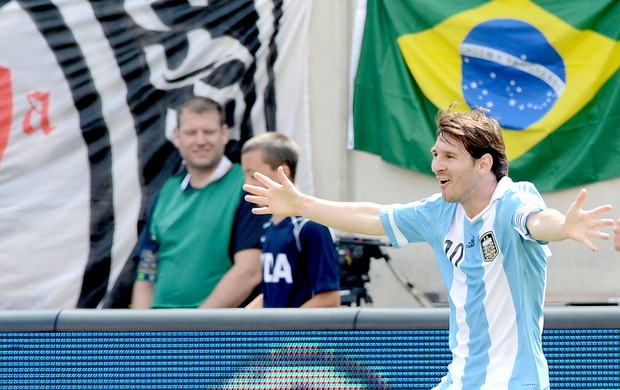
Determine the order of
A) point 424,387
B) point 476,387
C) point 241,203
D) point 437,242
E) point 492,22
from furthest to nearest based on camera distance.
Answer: point 492,22 < point 241,203 < point 424,387 < point 437,242 < point 476,387

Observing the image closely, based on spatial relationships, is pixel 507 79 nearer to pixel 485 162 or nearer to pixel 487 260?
pixel 485 162

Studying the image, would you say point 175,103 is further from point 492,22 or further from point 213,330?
point 213,330

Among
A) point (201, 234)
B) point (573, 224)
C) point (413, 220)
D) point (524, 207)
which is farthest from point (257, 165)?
point (573, 224)

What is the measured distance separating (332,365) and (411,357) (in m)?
0.34

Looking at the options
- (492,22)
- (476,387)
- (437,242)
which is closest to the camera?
(476,387)

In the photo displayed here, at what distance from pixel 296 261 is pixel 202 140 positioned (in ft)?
4.46

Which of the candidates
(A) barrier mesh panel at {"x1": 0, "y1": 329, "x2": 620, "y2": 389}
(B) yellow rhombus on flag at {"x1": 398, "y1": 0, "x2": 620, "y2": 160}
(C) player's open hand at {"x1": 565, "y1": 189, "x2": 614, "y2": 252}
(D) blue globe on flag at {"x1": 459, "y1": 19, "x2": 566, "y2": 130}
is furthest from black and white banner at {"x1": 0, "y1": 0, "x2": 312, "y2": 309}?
(C) player's open hand at {"x1": 565, "y1": 189, "x2": 614, "y2": 252}

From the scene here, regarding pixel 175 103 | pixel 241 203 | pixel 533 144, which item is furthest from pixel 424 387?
pixel 175 103

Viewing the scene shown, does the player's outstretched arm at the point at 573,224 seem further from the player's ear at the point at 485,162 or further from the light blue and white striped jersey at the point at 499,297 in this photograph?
the player's ear at the point at 485,162

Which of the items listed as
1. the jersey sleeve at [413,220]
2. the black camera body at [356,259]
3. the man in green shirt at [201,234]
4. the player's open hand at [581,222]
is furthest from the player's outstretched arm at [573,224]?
the black camera body at [356,259]

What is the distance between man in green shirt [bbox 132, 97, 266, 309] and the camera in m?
6.30

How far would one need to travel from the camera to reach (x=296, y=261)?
570 cm

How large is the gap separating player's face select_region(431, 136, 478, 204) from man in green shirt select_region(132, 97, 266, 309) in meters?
2.20

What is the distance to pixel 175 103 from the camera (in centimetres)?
815
